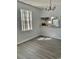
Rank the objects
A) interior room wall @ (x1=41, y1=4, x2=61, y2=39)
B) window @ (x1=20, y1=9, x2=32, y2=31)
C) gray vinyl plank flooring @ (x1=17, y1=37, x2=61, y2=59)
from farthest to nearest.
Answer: interior room wall @ (x1=41, y1=4, x2=61, y2=39), window @ (x1=20, y1=9, x2=32, y2=31), gray vinyl plank flooring @ (x1=17, y1=37, x2=61, y2=59)

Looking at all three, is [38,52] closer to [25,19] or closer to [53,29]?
[25,19]

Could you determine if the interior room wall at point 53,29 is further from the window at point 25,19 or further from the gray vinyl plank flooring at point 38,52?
the gray vinyl plank flooring at point 38,52

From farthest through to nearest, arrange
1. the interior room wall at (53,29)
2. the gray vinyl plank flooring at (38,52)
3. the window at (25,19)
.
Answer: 1. the interior room wall at (53,29)
2. the window at (25,19)
3. the gray vinyl plank flooring at (38,52)

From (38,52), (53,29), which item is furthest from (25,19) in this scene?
(53,29)

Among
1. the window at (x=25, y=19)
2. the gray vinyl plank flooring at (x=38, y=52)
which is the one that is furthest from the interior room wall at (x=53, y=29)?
the gray vinyl plank flooring at (x=38, y=52)

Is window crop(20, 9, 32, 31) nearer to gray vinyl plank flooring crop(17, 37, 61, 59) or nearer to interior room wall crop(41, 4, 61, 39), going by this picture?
gray vinyl plank flooring crop(17, 37, 61, 59)

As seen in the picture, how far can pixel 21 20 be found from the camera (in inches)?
241

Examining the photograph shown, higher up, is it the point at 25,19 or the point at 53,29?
the point at 25,19

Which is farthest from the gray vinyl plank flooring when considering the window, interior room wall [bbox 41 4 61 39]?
interior room wall [bbox 41 4 61 39]
